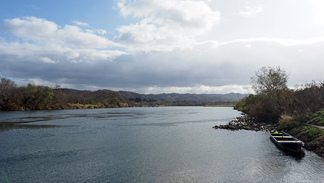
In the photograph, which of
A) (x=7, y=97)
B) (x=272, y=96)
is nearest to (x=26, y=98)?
(x=7, y=97)

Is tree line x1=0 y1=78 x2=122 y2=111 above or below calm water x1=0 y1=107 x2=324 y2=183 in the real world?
above

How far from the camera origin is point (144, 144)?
26031mm

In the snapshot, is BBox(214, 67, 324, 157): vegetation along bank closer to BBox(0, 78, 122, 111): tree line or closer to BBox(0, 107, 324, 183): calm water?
BBox(0, 107, 324, 183): calm water

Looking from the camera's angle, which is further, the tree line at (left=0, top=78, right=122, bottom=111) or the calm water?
the tree line at (left=0, top=78, right=122, bottom=111)

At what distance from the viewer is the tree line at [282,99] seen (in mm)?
35688

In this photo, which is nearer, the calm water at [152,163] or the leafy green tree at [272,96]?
the calm water at [152,163]

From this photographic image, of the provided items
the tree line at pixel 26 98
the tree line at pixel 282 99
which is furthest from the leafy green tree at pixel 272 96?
the tree line at pixel 26 98

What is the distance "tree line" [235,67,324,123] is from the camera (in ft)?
117

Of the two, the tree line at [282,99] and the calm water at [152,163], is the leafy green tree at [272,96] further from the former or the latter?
the calm water at [152,163]

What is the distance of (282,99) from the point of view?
42688 millimetres

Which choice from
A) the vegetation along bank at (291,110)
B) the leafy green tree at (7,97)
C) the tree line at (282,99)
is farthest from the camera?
the leafy green tree at (7,97)

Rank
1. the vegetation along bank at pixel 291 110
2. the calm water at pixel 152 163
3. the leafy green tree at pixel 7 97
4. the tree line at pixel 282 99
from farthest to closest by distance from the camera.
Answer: the leafy green tree at pixel 7 97 < the tree line at pixel 282 99 < the vegetation along bank at pixel 291 110 < the calm water at pixel 152 163

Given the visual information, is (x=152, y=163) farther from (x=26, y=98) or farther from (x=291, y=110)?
(x=26, y=98)

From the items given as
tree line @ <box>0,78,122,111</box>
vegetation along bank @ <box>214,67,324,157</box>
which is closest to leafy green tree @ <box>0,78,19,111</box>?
tree line @ <box>0,78,122,111</box>
